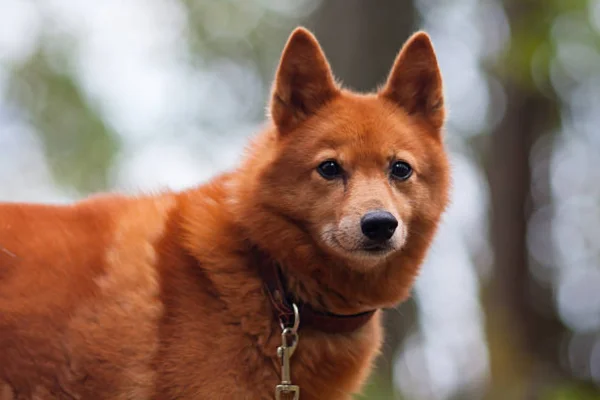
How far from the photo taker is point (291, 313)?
117 inches

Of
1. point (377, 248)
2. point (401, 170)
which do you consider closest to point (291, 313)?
point (377, 248)

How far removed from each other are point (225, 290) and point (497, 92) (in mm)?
7796

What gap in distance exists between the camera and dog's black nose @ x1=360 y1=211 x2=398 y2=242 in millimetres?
2850

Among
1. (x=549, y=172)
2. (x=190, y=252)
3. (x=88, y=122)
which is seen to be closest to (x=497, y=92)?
(x=549, y=172)

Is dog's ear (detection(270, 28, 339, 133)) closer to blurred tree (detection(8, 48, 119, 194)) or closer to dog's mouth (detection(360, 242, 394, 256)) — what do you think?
dog's mouth (detection(360, 242, 394, 256))

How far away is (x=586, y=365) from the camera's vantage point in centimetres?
1071

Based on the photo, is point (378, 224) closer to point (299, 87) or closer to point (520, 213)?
point (299, 87)

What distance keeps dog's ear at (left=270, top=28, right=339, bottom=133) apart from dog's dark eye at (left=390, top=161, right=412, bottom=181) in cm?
48

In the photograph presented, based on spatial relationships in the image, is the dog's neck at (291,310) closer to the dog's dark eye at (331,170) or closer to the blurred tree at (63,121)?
the dog's dark eye at (331,170)

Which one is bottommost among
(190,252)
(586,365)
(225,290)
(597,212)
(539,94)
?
(586,365)

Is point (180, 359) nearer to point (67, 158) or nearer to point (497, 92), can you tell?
point (497, 92)

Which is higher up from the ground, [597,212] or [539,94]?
[539,94]

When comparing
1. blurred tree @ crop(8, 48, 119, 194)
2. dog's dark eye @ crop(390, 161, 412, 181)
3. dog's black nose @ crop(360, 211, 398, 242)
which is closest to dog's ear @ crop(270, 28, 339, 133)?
dog's dark eye @ crop(390, 161, 412, 181)

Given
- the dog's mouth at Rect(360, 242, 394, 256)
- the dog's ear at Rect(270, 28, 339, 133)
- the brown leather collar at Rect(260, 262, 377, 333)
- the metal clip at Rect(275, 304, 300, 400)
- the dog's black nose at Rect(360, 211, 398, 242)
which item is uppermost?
the dog's ear at Rect(270, 28, 339, 133)
